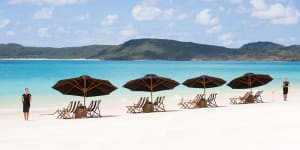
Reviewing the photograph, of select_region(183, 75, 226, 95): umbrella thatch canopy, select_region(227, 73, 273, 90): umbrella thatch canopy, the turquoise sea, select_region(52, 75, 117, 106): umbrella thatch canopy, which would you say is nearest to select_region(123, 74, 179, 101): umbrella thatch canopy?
select_region(52, 75, 117, 106): umbrella thatch canopy

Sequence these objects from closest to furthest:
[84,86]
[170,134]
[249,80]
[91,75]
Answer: [170,134], [84,86], [249,80], [91,75]

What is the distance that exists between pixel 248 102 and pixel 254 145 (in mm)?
12832

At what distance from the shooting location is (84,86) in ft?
56.2

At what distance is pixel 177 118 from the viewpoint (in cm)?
1474

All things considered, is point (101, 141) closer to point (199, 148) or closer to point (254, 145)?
point (199, 148)

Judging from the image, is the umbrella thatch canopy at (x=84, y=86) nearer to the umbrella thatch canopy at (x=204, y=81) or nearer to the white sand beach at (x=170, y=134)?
the white sand beach at (x=170, y=134)

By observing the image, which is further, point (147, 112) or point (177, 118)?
point (147, 112)

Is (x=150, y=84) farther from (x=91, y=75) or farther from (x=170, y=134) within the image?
(x=91, y=75)

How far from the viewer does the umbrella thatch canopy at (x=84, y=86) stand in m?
17.0

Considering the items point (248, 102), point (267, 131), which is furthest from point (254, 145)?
point (248, 102)

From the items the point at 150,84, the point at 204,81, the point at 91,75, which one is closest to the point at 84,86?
the point at 150,84

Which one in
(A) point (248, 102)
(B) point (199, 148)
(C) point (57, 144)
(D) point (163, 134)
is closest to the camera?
(B) point (199, 148)

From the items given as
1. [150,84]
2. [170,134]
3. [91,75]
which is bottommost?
[170,134]

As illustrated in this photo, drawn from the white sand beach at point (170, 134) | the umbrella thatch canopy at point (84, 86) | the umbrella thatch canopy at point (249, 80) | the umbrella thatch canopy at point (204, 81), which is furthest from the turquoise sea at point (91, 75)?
the white sand beach at point (170, 134)
